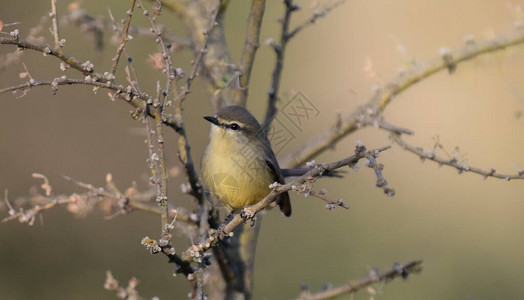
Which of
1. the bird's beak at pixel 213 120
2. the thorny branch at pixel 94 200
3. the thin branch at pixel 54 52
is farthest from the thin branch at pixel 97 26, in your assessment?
the thin branch at pixel 54 52

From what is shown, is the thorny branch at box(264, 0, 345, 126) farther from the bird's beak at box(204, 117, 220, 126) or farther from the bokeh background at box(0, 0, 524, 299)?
the bokeh background at box(0, 0, 524, 299)

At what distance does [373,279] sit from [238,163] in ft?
3.98

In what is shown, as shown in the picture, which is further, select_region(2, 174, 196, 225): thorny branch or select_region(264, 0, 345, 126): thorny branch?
select_region(264, 0, 345, 126): thorny branch

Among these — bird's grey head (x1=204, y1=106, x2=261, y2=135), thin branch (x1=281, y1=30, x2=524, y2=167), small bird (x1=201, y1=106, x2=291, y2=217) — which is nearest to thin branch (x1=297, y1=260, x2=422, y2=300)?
thin branch (x1=281, y1=30, x2=524, y2=167)

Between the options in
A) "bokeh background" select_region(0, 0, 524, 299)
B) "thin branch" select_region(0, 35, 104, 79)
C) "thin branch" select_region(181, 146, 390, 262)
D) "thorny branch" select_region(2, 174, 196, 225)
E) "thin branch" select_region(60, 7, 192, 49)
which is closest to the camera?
"thin branch" select_region(181, 146, 390, 262)

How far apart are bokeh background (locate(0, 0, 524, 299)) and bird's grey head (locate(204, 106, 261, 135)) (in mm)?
682

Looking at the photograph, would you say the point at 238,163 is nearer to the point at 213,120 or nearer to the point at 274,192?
the point at 213,120

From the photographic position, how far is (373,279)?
3270mm

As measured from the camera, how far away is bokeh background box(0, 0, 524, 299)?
5.54 meters

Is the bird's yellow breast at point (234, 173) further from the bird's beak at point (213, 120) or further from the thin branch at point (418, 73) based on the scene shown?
the thin branch at point (418, 73)

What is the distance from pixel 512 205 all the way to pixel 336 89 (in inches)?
83.3

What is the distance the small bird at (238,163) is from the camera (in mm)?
4008

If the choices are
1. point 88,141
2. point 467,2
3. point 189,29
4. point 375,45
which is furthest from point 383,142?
point 189,29

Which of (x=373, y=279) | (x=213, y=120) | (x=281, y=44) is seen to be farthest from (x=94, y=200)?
(x=373, y=279)
